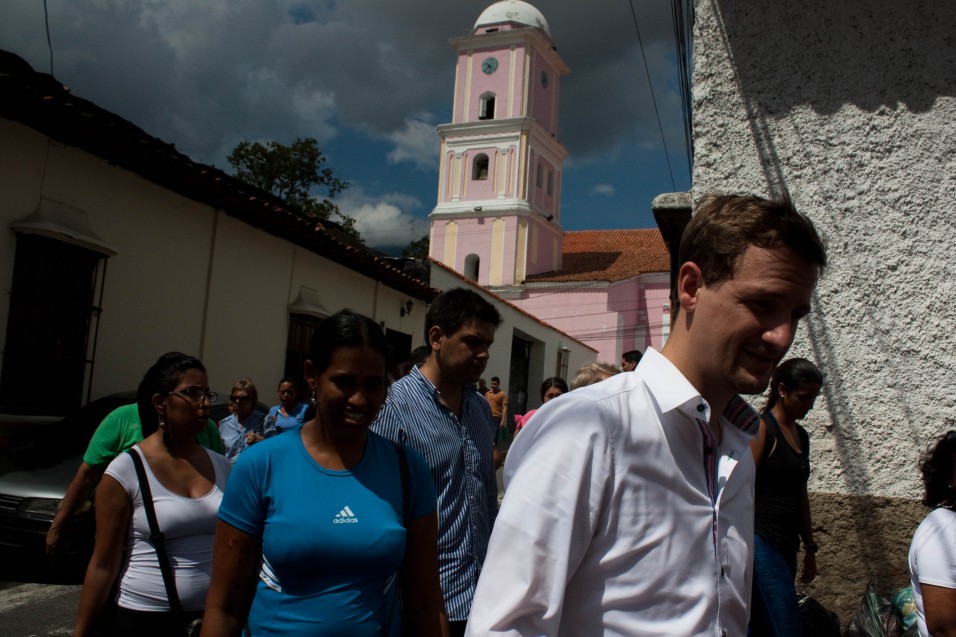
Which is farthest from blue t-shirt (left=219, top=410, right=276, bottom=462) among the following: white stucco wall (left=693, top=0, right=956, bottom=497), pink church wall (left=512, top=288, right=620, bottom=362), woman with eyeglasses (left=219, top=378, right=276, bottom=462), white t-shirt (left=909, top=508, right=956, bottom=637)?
pink church wall (left=512, top=288, right=620, bottom=362)

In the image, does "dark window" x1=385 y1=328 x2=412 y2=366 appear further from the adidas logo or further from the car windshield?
the adidas logo

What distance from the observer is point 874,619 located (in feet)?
12.5

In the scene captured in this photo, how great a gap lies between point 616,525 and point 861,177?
3662 millimetres

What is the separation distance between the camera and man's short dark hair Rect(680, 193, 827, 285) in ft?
5.24

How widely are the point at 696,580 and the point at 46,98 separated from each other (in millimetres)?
8841

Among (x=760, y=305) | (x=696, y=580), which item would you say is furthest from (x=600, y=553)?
(x=760, y=305)

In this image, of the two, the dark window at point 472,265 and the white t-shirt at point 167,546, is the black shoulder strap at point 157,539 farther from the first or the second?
the dark window at point 472,265

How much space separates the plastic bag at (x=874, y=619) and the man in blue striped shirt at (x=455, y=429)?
73.9 inches

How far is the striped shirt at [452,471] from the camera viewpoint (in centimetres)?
306

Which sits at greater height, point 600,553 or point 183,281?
point 183,281

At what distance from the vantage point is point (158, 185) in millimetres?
11258

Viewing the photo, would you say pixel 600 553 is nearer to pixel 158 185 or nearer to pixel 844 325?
pixel 844 325

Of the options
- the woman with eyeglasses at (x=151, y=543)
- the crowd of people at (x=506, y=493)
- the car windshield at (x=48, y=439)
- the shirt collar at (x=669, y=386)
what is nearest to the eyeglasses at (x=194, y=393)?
the crowd of people at (x=506, y=493)

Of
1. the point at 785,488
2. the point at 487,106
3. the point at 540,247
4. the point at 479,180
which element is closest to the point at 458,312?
the point at 785,488
